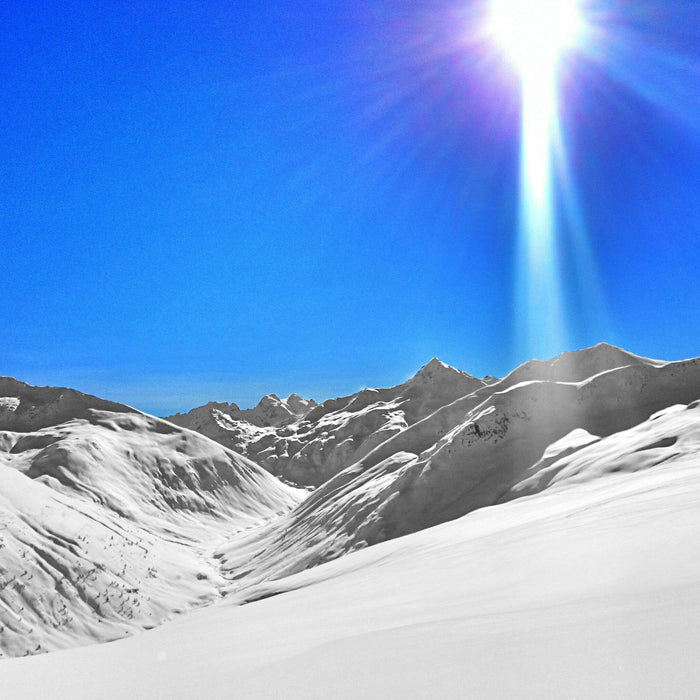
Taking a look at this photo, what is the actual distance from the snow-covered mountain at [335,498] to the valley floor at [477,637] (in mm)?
412

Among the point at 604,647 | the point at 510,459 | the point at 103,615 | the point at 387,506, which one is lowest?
the point at 103,615

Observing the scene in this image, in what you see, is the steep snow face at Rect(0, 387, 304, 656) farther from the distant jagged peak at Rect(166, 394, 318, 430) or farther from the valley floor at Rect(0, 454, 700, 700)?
the distant jagged peak at Rect(166, 394, 318, 430)

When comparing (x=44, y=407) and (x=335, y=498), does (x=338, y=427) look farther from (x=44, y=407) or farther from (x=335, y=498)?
(x=335, y=498)

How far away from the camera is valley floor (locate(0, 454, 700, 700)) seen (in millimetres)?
2520

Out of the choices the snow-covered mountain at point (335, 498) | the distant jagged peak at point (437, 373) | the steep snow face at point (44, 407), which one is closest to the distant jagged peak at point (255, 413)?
the distant jagged peak at point (437, 373)

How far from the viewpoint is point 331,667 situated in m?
3.33

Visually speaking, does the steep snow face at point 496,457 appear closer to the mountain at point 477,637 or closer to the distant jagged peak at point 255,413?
the mountain at point 477,637

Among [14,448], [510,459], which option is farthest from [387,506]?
[14,448]

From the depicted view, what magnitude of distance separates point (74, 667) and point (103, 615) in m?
19.1

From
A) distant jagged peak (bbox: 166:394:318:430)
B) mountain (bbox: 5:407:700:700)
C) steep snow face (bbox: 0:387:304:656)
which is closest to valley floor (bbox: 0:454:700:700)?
mountain (bbox: 5:407:700:700)

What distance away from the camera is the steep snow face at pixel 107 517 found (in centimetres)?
1975

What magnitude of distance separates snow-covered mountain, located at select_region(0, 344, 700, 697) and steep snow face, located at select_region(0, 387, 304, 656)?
11 cm

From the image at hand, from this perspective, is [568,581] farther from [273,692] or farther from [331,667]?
[273,692]

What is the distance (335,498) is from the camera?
117 ft
